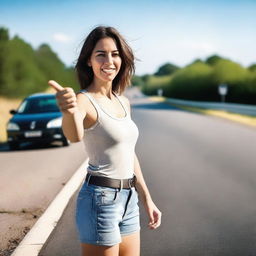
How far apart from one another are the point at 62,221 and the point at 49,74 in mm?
63537

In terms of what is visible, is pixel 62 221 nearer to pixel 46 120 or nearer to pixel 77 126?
pixel 77 126

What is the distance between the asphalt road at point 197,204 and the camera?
4309 mm

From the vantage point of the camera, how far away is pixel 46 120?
41.3 feet

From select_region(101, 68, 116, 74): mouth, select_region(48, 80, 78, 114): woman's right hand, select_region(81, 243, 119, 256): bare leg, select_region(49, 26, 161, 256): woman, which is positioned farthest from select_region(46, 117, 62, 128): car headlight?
select_region(48, 80, 78, 114): woman's right hand

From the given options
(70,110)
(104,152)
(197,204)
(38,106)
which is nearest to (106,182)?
(104,152)

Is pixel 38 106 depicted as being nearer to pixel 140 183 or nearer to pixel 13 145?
pixel 13 145

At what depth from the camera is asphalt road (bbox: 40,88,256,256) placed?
431cm

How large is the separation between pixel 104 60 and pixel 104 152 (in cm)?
52

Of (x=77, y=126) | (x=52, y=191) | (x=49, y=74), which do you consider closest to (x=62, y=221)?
(x=52, y=191)

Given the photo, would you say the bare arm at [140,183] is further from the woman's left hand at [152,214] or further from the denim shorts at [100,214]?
the denim shorts at [100,214]

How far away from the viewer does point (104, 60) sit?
7.72 ft

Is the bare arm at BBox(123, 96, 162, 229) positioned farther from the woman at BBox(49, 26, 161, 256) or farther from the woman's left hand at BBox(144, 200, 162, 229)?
the woman at BBox(49, 26, 161, 256)

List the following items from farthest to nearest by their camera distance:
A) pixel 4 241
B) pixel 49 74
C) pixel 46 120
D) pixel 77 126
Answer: pixel 49 74, pixel 46 120, pixel 4 241, pixel 77 126

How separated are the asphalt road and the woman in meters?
1.96
